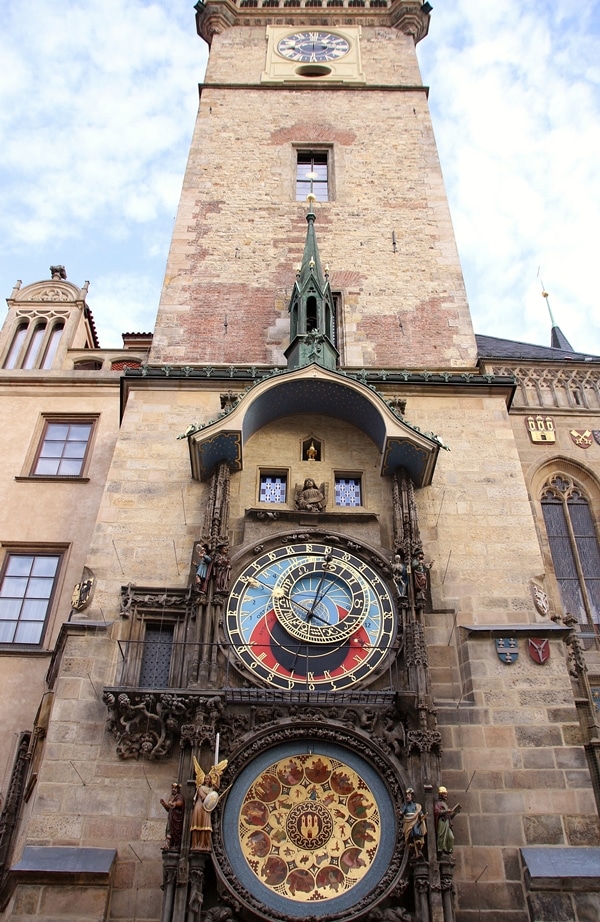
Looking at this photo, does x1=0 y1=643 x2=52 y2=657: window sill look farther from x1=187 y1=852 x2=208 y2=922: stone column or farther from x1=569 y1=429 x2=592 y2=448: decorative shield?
x1=569 y1=429 x2=592 y2=448: decorative shield

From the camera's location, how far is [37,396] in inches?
604

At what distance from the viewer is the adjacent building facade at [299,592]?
842 centimetres

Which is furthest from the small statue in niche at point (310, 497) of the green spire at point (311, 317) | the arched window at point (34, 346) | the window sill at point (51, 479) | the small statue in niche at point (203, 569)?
the arched window at point (34, 346)

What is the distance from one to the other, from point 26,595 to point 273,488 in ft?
13.0

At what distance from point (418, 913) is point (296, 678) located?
2560 millimetres

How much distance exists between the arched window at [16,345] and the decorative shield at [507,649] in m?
9.99

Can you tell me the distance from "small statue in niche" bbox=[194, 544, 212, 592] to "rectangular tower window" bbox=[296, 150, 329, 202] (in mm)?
9549

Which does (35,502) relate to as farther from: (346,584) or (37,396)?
(346,584)

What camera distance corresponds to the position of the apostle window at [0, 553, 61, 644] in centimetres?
1231

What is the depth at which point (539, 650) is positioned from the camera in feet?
32.3

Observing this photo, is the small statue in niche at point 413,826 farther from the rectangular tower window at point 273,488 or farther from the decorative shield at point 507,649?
the rectangular tower window at point 273,488

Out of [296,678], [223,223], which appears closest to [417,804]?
[296,678]

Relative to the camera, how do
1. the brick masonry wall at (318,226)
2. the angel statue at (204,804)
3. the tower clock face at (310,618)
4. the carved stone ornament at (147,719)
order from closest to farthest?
the angel statue at (204,804) → the carved stone ornament at (147,719) → the tower clock face at (310,618) → the brick masonry wall at (318,226)

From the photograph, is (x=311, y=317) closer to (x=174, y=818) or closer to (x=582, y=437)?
(x=582, y=437)
